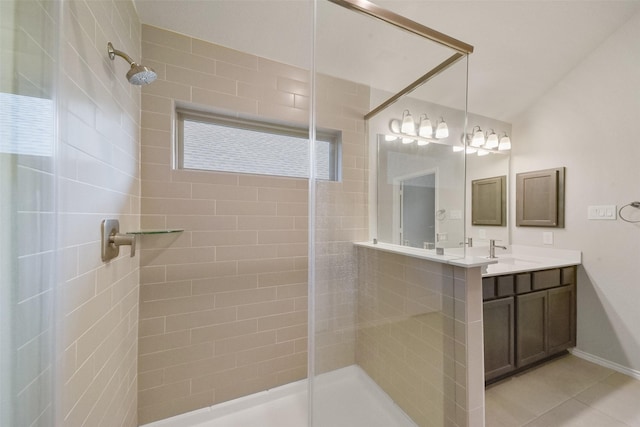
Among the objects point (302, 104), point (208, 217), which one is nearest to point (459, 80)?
point (302, 104)

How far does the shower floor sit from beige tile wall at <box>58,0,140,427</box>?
45cm

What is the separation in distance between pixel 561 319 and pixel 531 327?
486mm

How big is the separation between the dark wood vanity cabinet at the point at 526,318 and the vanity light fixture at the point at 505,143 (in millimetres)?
1262

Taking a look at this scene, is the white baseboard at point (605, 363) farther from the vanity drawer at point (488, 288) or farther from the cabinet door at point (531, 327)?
the vanity drawer at point (488, 288)

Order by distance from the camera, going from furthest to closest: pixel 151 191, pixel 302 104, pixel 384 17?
pixel 302 104
pixel 151 191
pixel 384 17

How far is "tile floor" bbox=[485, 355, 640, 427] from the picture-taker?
4.67 feet

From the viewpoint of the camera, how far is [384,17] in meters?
1.21

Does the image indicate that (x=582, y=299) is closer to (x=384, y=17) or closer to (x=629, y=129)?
(x=629, y=129)

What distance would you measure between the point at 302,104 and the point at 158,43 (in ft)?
3.07

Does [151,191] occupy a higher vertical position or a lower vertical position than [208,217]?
higher

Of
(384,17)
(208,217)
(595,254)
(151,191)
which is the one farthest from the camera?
(595,254)

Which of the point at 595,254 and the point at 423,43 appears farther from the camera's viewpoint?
the point at 595,254

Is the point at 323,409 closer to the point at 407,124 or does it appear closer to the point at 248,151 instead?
the point at 248,151

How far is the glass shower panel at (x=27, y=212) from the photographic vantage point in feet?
1.57
